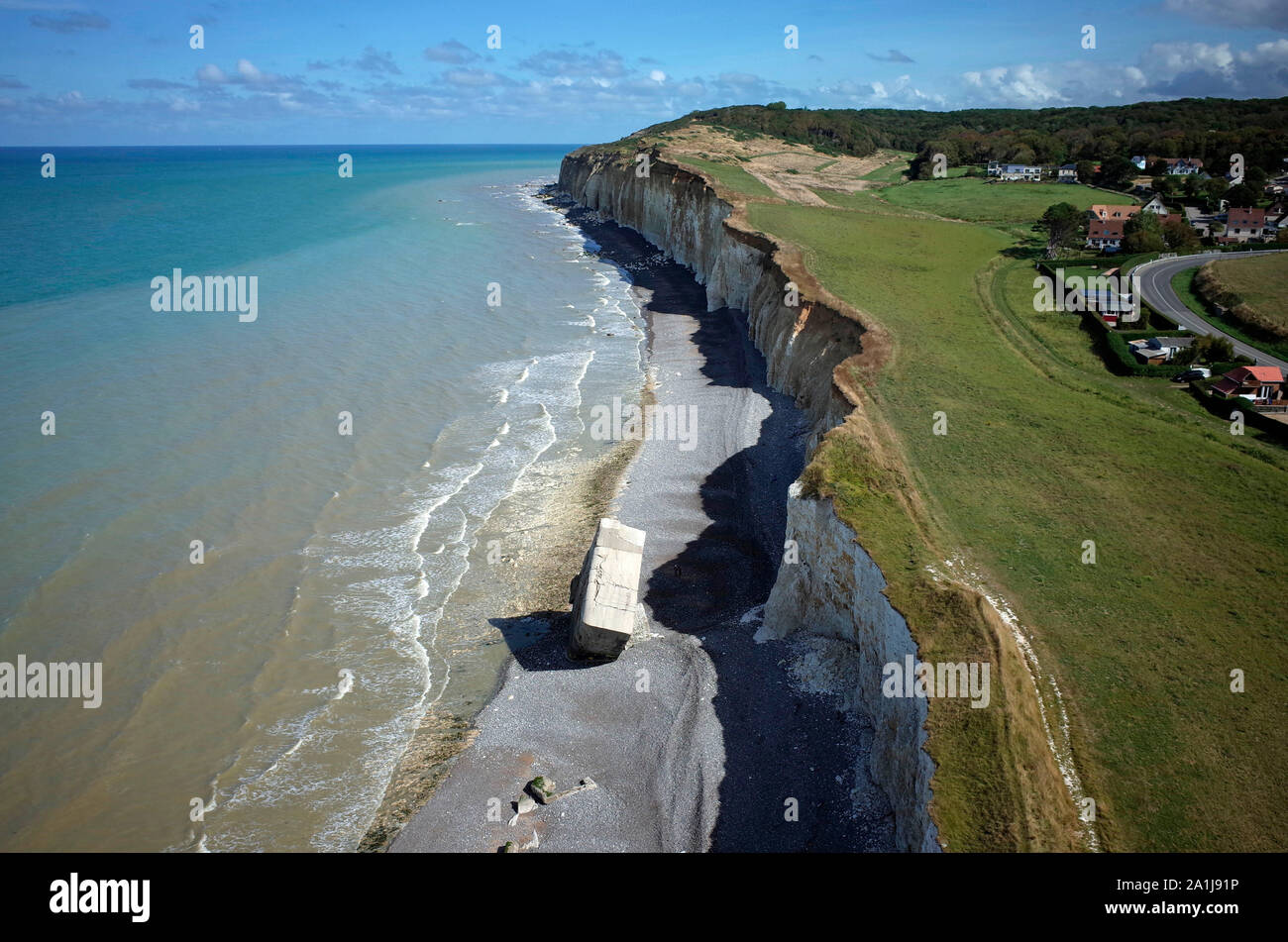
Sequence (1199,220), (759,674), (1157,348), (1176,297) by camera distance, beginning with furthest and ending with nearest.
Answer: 1. (1199,220)
2. (1176,297)
3. (1157,348)
4. (759,674)

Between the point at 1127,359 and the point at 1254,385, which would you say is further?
the point at 1127,359

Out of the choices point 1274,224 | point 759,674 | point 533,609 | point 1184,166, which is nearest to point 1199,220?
point 1274,224

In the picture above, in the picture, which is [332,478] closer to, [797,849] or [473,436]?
[473,436]

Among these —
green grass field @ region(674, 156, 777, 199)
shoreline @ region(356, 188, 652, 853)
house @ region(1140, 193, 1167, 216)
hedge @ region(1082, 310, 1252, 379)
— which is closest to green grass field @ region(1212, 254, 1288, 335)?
hedge @ region(1082, 310, 1252, 379)

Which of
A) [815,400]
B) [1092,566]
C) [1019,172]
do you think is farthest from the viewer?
[1019,172]

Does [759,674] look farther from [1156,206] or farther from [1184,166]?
[1184,166]

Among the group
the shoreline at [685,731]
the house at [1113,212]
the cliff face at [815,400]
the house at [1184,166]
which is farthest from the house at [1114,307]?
the house at [1184,166]

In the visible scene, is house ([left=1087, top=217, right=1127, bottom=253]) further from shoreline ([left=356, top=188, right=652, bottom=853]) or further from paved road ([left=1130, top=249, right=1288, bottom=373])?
shoreline ([left=356, top=188, right=652, bottom=853])
